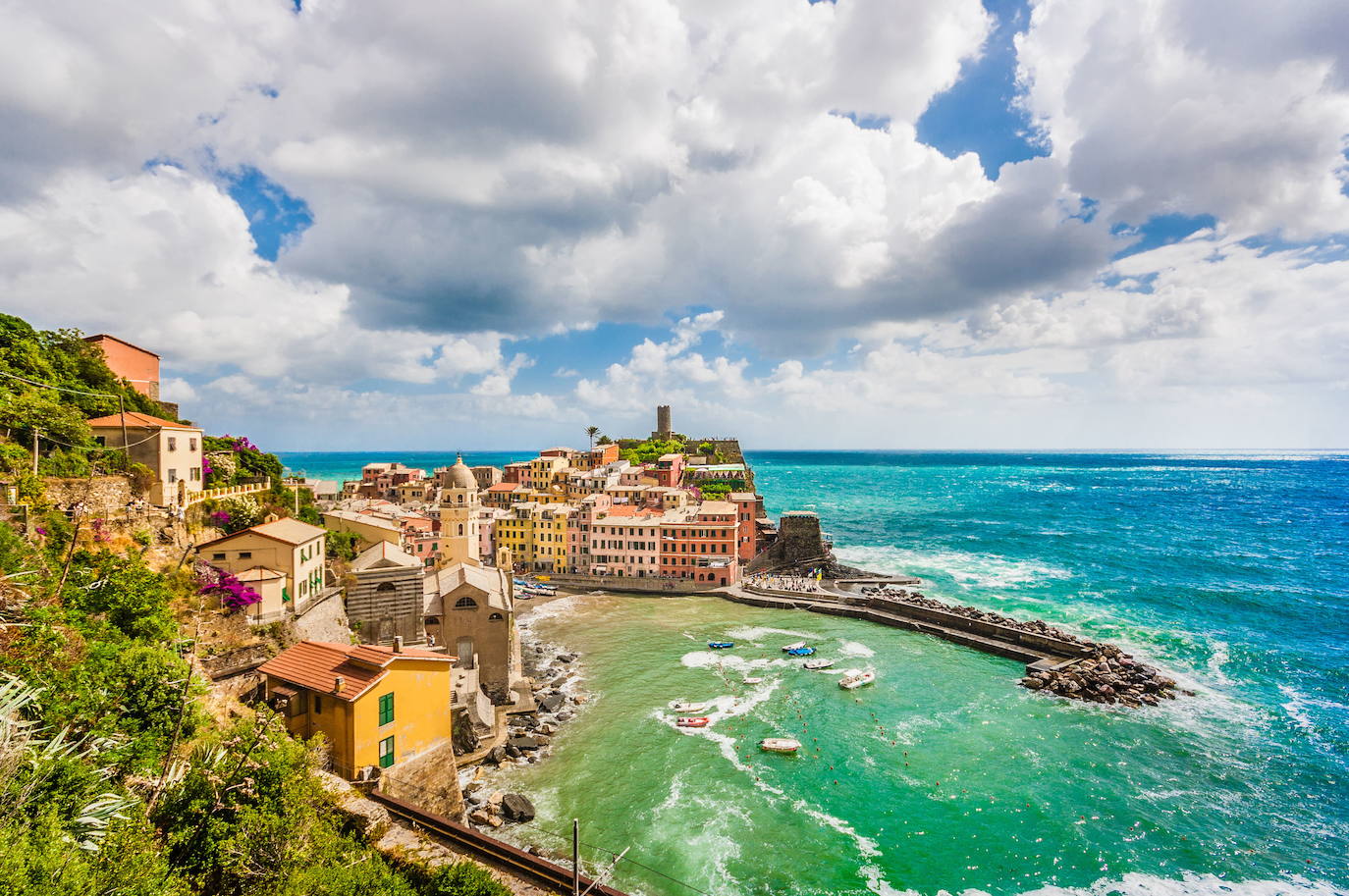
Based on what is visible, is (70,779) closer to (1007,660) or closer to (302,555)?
(302,555)

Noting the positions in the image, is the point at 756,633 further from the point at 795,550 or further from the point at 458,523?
the point at 458,523

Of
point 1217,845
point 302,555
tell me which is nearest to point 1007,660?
point 1217,845

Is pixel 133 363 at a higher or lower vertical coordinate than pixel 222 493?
higher

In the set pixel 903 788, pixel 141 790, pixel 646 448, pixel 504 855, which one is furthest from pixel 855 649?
pixel 646 448

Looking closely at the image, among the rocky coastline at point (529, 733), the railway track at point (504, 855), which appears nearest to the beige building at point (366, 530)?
the rocky coastline at point (529, 733)

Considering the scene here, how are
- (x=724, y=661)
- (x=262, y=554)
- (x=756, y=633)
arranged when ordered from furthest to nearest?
1. (x=756, y=633)
2. (x=724, y=661)
3. (x=262, y=554)

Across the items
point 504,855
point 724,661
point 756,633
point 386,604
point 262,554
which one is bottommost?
point 756,633

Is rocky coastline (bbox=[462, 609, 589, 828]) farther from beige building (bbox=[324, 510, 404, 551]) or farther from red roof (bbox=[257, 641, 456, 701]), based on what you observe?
beige building (bbox=[324, 510, 404, 551])

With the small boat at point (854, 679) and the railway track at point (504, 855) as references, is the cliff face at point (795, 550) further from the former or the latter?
the railway track at point (504, 855)

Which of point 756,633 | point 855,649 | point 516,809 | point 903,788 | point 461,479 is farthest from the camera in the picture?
point 461,479
